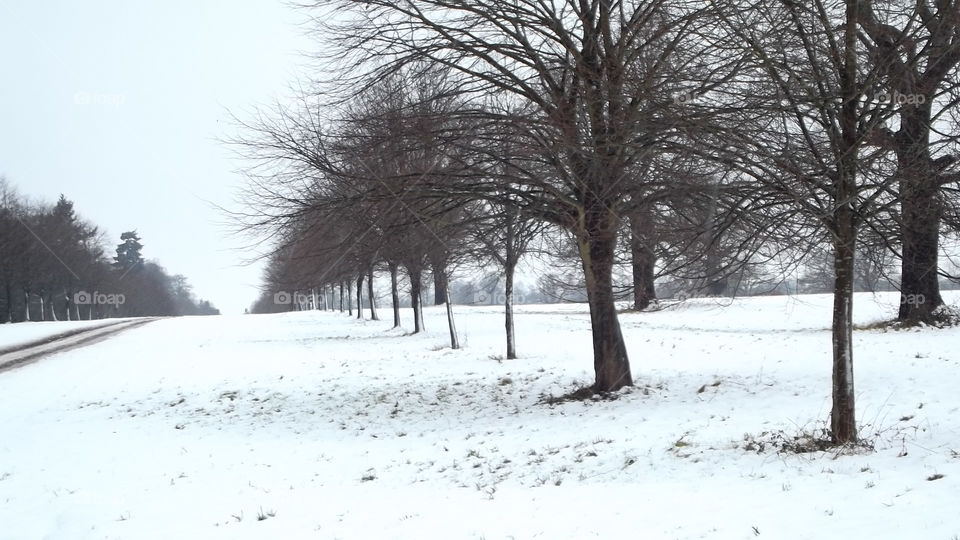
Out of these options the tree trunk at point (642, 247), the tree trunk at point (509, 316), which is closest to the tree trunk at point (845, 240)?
the tree trunk at point (642, 247)

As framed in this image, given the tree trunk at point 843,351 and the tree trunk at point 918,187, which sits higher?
the tree trunk at point 918,187

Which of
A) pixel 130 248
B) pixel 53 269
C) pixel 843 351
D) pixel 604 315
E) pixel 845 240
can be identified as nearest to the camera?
pixel 845 240

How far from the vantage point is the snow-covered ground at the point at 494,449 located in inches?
218

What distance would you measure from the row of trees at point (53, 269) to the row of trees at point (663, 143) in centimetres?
3617

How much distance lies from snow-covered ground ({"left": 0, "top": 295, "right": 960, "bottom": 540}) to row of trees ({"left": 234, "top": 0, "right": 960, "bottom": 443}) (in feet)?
4.40

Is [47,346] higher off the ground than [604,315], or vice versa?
[604,315]

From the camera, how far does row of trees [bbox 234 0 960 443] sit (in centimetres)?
661

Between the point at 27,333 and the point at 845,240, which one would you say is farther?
the point at 27,333

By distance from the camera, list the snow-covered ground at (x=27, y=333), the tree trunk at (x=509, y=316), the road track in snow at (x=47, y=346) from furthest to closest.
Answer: the snow-covered ground at (x=27, y=333), the road track in snow at (x=47, y=346), the tree trunk at (x=509, y=316)

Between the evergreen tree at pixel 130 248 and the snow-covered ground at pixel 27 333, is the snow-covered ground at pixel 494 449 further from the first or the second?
the evergreen tree at pixel 130 248

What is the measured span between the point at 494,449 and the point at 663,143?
448 centimetres

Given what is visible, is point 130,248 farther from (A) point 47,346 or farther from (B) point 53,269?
(A) point 47,346

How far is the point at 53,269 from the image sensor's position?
50875 mm

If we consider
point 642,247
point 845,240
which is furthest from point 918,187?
point 642,247
